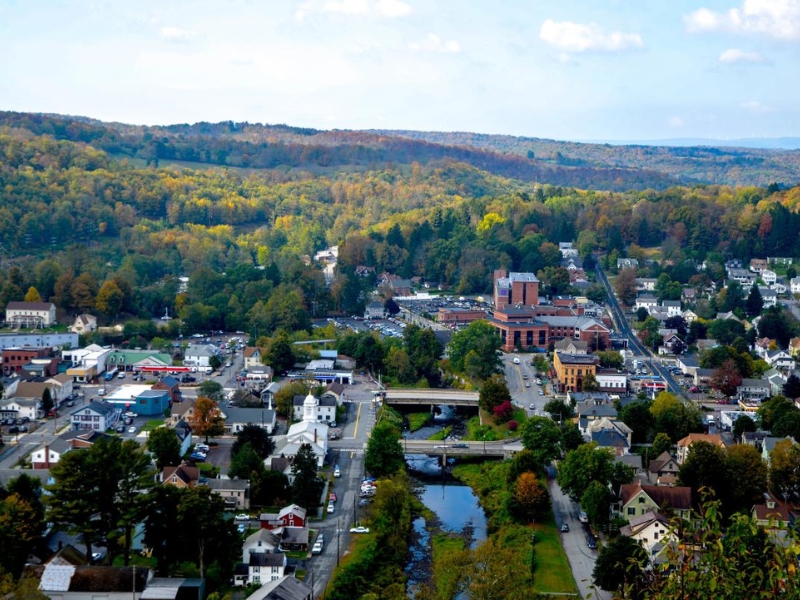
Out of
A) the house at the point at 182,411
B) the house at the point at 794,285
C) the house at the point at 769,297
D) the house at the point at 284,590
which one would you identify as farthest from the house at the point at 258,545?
the house at the point at 794,285

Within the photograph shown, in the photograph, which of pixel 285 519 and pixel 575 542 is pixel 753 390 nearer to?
pixel 575 542

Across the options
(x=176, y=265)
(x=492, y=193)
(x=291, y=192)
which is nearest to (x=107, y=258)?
(x=176, y=265)

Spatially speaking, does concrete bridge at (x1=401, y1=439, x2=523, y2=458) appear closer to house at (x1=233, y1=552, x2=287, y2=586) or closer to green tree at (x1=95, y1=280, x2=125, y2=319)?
house at (x1=233, y1=552, x2=287, y2=586)

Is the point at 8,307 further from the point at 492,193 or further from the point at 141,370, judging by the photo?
the point at 492,193

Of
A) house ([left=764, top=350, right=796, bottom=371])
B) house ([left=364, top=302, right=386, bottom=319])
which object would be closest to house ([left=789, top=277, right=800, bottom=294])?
house ([left=764, top=350, right=796, bottom=371])

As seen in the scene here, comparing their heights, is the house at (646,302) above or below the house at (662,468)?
above

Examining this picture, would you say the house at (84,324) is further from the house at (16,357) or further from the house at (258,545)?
the house at (258,545)

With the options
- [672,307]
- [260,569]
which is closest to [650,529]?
[260,569]
